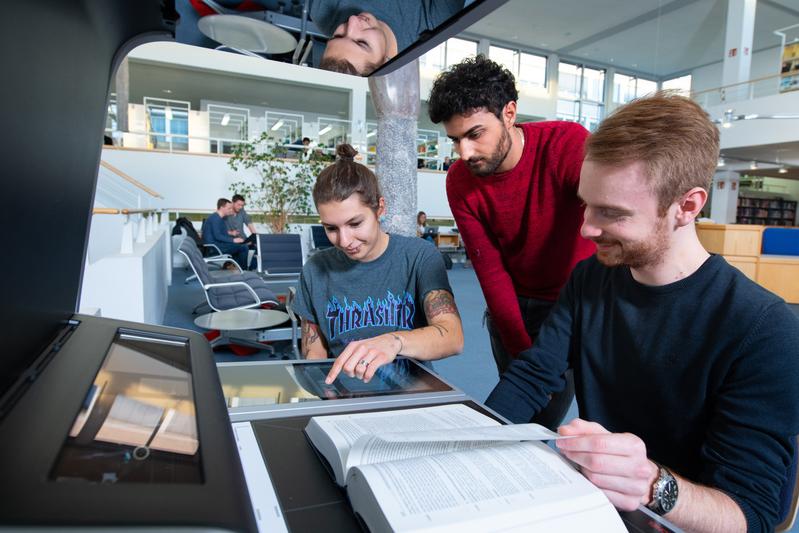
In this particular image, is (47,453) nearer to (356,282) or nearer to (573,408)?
(356,282)

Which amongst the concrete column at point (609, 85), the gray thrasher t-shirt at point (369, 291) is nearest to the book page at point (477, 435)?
the gray thrasher t-shirt at point (369, 291)

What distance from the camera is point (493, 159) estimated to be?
58.5 inches

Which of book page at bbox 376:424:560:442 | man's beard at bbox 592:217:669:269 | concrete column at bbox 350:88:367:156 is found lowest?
book page at bbox 376:424:560:442

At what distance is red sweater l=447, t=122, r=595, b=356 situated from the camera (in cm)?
152

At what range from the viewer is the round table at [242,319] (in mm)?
3264

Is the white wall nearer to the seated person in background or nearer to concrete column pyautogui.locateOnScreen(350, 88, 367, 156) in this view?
the seated person in background

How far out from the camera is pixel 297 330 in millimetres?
3471

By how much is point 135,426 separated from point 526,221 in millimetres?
1391

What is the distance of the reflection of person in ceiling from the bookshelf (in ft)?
64.7

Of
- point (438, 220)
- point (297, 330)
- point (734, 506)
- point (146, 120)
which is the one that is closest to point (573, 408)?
point (297, 330)

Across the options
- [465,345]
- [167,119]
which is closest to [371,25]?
[465,345]

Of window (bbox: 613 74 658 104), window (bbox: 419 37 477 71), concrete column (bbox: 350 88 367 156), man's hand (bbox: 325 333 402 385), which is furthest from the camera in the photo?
window (bbox: 613 74 658 104)

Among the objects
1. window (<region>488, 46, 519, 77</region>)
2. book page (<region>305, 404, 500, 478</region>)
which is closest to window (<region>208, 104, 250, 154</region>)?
window (<region>488, 46, 519, 77</region>)

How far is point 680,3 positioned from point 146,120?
13654 mm
